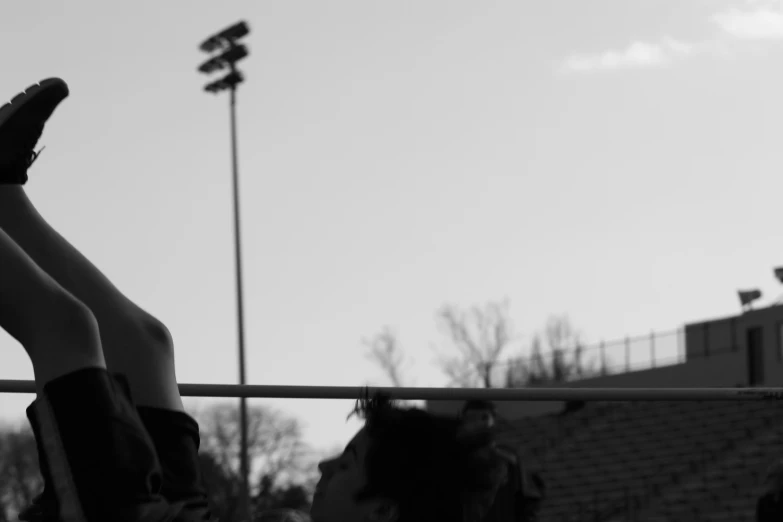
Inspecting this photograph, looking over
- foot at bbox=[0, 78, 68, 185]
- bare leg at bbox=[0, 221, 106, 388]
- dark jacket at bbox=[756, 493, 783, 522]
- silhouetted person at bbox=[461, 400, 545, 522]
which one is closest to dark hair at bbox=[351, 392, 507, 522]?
bare leg at bbox=[0, 221, 106, 388]

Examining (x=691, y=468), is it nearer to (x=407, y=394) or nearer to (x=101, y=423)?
(x=407, y=394)

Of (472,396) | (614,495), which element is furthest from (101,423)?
(614,495)

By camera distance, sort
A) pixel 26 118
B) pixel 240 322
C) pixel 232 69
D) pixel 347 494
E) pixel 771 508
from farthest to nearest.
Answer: pixel 232 69 < pixel 240 322 < pixel 771 508 < pixel 347 494 < pixel 26 118

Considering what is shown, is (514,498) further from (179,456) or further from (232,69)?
(232,69)

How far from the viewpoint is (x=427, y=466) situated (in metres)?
2.27

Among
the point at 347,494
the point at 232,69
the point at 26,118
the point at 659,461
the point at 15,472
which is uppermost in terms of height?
the point at 232,69

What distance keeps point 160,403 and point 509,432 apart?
2111cm

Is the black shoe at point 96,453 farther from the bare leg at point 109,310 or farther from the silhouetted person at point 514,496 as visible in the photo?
the silhouetted person at point 514,496

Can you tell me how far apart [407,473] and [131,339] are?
512 millimetres

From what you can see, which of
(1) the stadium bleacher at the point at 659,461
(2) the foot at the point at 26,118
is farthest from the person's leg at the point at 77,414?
(1) the stadium bleacher at the point at 659,461

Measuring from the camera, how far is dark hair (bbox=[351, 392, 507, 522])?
2.23 metres

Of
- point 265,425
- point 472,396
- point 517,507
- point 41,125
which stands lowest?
point 265,425

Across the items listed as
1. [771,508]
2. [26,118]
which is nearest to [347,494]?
Result: [26,118]

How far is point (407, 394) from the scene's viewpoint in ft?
9.80
